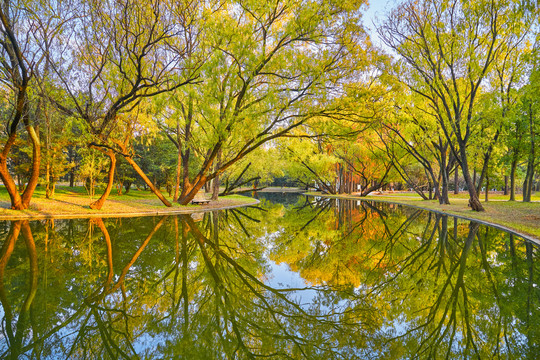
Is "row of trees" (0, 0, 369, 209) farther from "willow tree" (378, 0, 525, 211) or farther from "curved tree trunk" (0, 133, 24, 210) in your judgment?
"willow tree" (378, 0, 525, 211)

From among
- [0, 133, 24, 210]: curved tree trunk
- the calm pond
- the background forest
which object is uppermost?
the background forest

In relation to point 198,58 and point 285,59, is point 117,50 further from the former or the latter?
point 285,59

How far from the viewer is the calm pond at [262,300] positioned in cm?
317

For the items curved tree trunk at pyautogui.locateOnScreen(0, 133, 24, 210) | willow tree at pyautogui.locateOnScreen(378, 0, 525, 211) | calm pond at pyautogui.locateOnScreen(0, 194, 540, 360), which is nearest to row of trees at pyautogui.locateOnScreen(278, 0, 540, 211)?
willow tree at pyautogui.locateOnScreen(378, 0, 525, 211)

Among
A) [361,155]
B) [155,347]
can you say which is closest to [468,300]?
[155,347]

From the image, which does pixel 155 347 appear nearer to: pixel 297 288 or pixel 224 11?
pixel 297 288

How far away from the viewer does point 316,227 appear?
1253 cm

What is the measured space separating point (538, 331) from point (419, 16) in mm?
19706

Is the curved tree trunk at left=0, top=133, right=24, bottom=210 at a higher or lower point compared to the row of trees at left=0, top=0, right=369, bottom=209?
lower

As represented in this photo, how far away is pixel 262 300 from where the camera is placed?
4.60m

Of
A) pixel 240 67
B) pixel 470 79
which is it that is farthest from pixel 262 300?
pixel 470 79

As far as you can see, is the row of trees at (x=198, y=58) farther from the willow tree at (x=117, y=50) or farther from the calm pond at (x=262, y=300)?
the calm pond at (x=262, y=300)

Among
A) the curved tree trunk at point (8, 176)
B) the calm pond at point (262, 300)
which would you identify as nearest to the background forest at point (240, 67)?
the curved tree trunk at point (8, 176)

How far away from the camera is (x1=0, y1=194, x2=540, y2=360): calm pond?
3.17m
